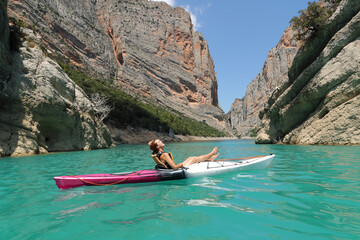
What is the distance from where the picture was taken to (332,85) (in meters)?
15.7

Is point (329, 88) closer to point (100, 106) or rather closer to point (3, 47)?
point (3, 47)

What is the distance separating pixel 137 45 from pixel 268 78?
8096cm

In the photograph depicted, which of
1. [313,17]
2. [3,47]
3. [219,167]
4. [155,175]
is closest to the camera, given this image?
[155,175]

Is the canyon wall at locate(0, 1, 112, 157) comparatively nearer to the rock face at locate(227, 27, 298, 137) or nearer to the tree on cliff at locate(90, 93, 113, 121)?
the tree on cliff at locate(90, 93, 113, 121)

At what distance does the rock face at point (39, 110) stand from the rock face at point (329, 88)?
20.4 m

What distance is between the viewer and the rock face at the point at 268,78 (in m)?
111

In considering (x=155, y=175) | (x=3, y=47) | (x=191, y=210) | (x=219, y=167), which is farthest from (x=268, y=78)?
(x=191, y=210)

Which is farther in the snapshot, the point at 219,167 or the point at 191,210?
the point at 219,167

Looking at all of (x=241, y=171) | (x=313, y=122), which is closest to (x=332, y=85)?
(x=313, y=122)

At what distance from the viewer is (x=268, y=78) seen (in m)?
122

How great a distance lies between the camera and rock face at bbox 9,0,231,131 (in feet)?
190

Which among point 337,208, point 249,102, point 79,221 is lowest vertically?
point 79,221

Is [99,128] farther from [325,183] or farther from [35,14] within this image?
[35,14]

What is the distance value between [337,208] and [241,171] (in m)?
3.79
